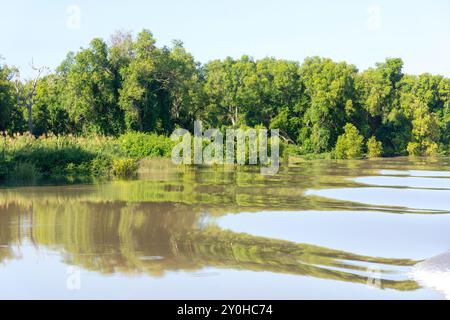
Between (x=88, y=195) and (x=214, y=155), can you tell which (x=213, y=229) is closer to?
(x=88, y=195)

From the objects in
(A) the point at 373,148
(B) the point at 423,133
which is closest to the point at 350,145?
(A) the point at 373,148

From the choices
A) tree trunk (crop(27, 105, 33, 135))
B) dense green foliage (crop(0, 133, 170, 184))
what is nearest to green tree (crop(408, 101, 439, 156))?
tree trunk (crop(27, 105, 33, 135))

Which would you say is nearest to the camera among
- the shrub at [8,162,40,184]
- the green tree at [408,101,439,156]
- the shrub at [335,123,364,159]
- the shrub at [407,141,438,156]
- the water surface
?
the water surface

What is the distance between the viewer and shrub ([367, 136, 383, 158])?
6014 centimetres

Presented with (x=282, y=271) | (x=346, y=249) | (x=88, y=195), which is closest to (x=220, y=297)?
(x=282, y=271)

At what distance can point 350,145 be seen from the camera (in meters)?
57.5

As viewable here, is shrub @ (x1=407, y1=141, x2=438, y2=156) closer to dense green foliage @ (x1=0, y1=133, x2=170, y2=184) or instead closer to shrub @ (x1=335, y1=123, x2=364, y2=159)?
shrub @ (x1=335, y1=123, x2=364, y2=159)

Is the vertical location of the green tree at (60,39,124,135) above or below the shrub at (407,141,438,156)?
above

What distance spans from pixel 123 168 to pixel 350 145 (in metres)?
34.1

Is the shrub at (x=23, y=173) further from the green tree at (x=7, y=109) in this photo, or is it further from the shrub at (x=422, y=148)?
the shrub at (x=422, y=148)

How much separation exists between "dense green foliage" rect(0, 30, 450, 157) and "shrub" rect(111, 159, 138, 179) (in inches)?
257

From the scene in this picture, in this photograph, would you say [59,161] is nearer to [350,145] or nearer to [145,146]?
[145,146]

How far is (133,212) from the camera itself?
15133 millimetres
